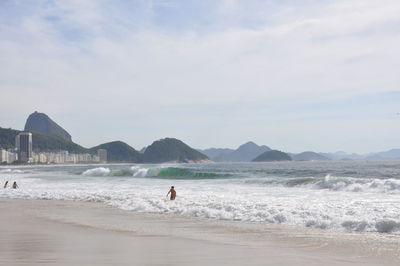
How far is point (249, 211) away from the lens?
1722 cm

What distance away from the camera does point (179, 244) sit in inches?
425

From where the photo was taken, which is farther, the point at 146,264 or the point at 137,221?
the point at 137,221

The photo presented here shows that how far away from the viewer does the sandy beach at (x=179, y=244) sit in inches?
352

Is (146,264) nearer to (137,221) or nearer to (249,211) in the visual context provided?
(137,221)

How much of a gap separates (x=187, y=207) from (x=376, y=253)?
10.4 metres

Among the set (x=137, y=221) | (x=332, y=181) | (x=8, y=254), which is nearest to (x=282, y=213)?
(x=137, y=221)

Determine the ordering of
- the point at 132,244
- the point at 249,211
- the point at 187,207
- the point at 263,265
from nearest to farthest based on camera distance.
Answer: the point at 263,265, the point at 132,244, the point at 249,211, the point at 187,207

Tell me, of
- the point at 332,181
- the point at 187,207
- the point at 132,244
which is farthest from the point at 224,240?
the point at 332,181

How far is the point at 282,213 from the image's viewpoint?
52.1 feet

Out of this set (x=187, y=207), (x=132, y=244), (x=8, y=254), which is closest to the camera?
(x=8, y=254)

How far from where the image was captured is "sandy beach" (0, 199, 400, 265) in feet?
29.4

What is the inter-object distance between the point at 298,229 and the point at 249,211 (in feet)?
12.2

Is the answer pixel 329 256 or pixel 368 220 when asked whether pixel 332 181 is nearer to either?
pixel 368 220

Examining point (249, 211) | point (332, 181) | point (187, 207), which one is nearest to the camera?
point (249, 211)
